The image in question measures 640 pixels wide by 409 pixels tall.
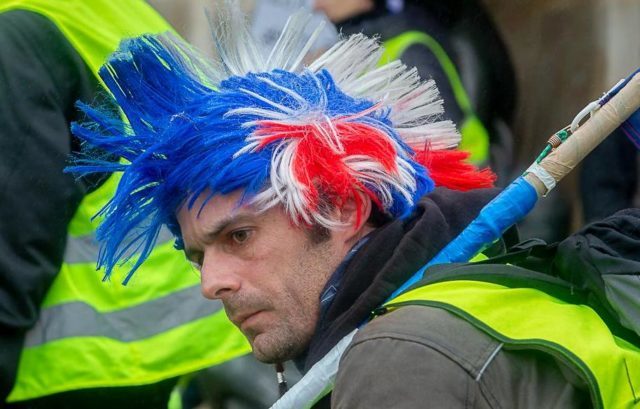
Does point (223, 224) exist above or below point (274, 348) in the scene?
above

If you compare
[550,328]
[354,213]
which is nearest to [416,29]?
[354,213]

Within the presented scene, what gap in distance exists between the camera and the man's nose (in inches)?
87.8

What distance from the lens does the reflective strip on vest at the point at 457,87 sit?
3684 millimetres

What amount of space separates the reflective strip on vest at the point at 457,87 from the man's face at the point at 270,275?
148 centimetres

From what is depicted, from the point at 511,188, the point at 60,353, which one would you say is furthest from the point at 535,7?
the point at 511,188

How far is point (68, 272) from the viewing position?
3.10m

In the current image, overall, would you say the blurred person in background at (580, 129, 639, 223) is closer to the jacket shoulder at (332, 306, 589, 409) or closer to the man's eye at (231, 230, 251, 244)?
the man's eye at (231, 230, 251, 244)

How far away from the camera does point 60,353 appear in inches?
120

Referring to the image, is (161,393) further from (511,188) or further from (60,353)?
(511,188)

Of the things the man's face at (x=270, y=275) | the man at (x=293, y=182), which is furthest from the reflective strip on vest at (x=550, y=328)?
the man's face at (x=270, y=275)

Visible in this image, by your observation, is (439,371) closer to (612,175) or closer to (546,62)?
(612,175)

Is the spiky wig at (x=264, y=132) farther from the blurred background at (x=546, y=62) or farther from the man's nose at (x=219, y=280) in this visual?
the blurred background at (x=546, y=62)

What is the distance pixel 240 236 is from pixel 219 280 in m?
0.09

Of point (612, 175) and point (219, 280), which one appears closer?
point (219, 280)
